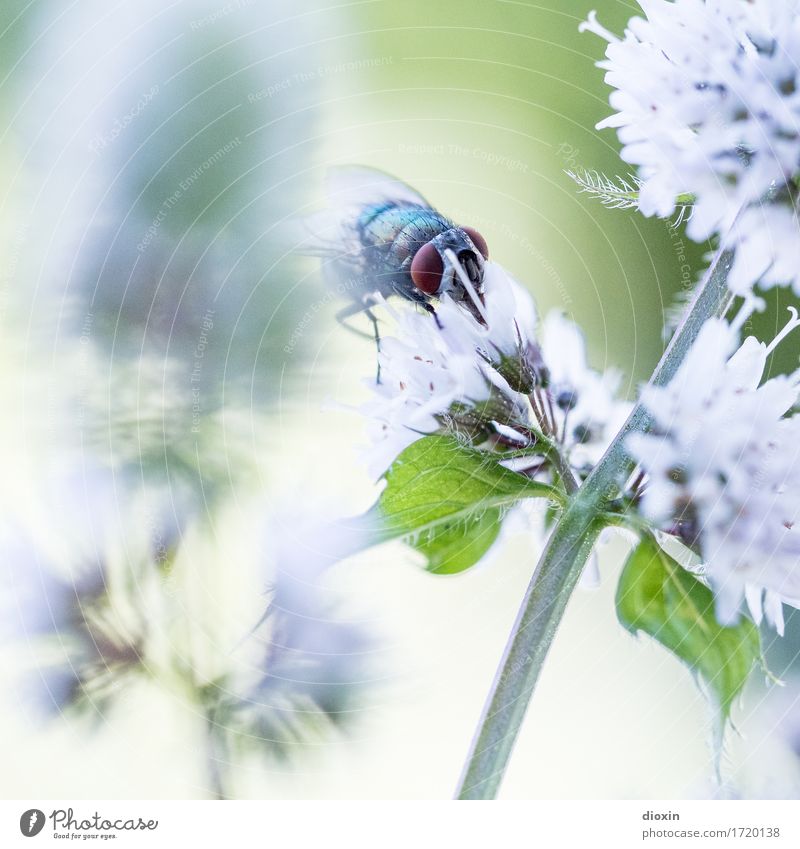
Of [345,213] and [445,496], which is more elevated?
[345,213]

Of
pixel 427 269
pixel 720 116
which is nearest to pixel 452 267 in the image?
pixel 427 269

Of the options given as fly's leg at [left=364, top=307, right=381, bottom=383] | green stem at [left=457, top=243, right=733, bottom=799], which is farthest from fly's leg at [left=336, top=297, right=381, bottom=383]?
green stem at [left=457, top=243, right=733, bottom=799]

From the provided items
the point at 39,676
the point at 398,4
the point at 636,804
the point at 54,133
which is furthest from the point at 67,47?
the point at 636,804

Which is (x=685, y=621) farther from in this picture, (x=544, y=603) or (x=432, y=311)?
(x=432, y=311)

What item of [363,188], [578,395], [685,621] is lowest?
[685,621]

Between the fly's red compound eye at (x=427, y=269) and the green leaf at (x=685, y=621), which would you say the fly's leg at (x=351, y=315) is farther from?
the green leaf at (x=685, y=621)
